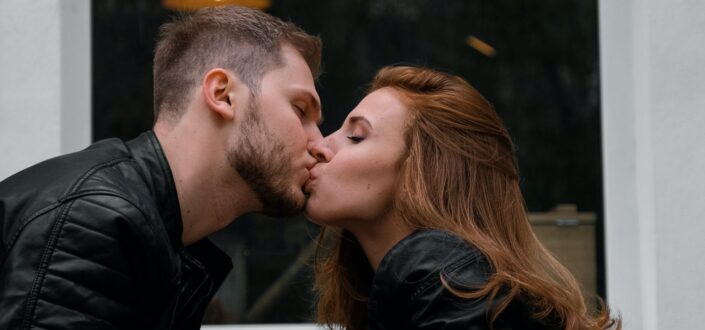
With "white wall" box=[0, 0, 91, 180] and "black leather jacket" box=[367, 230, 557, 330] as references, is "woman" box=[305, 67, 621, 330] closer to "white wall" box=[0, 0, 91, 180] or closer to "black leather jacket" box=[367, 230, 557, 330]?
"black leather jacket" box=[367, 230, 557, 330]

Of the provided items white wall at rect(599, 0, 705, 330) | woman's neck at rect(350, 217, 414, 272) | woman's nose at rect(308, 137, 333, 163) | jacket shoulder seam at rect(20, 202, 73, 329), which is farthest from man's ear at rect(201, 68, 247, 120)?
white wall at rect(599, 0, 705, 330)

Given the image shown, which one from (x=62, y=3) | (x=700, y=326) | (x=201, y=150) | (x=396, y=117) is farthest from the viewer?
(x=62, y=3)

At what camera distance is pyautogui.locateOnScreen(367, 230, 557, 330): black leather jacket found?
2.42m

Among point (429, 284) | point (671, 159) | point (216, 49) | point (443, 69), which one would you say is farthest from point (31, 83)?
point (671, 159)

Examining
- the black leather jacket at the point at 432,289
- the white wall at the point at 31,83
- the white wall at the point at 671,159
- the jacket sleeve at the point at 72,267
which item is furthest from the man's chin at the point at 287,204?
the white wall at the point at 671,159

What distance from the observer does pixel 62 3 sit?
13.7 ft

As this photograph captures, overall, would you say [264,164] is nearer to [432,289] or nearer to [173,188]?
[173,188]

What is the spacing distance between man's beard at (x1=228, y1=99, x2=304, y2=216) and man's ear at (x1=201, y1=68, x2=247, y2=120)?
0.19 ft

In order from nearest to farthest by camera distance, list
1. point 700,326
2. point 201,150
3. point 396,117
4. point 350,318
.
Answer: point 201,150 < point 396,117 < point 350,318 < point 700,326

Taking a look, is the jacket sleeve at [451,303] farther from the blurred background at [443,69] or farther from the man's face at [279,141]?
the blurred background at [443,69]

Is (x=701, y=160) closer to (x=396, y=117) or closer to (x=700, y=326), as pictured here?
(x=700, y=326)

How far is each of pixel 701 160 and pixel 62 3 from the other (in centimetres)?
277

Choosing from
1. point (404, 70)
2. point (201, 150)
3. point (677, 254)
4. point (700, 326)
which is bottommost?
point (700, 326)

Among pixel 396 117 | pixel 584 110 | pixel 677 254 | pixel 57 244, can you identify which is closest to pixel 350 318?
pixel 396 117
